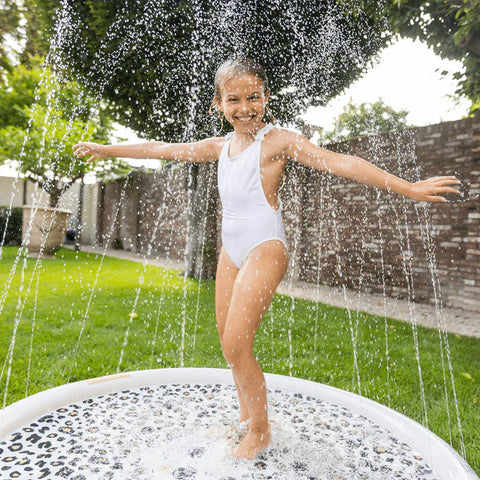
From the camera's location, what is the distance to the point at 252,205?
1.82 m

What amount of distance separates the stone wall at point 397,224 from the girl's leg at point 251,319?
16.5 feet

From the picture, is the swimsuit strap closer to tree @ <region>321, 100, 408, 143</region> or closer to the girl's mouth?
the girl's mouth

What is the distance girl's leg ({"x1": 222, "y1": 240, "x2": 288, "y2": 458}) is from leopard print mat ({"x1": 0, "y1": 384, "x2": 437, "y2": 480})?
0.19 meters

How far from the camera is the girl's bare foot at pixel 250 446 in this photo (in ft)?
6.00

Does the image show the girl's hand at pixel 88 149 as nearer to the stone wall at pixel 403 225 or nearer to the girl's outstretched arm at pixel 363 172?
the girl's outstretched arm at pixel 363 172

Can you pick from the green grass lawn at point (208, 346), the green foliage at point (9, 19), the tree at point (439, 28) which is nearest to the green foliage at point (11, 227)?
the green foliage at point (9, 19)

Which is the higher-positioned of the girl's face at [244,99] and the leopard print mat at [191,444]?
the girl's face at [244,99]

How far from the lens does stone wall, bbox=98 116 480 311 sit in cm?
581

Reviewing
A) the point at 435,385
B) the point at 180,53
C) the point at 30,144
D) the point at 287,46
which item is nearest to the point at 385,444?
the point at 435,385

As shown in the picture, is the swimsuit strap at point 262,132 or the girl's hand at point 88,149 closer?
the swimsuit strap at point 262,132

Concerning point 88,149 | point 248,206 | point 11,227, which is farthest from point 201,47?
point 11,227

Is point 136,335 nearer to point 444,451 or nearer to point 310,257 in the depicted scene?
point 444,451

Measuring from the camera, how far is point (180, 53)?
202 inches

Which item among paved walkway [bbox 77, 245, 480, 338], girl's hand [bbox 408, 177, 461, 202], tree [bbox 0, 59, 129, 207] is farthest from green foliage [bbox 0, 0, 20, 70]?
girl's hand [bbox 408, 177, 461, 202]
